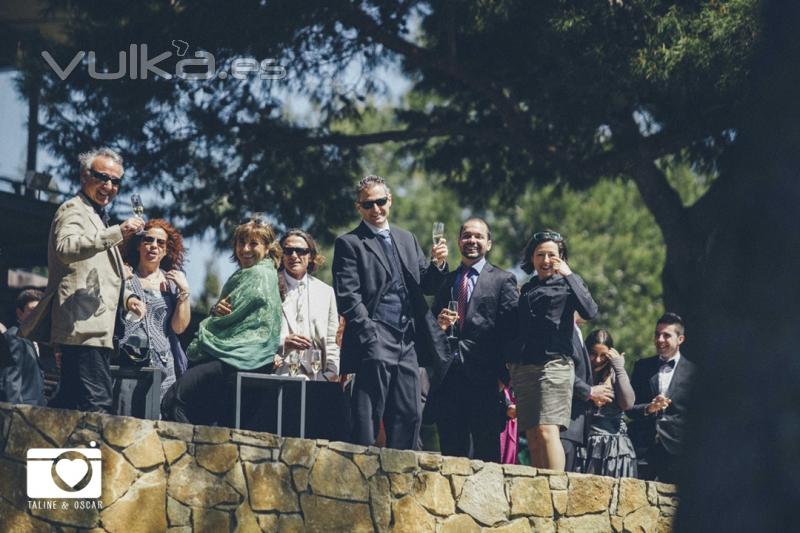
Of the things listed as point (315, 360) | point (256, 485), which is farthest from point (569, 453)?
point (256, 485)

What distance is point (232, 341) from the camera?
7770 mm

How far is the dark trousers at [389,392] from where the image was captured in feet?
25.1

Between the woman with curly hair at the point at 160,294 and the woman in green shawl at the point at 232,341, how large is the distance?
20 centimetres

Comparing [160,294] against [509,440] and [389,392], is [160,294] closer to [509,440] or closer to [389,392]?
[389,392]

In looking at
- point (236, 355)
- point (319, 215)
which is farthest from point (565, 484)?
point (319, 215)

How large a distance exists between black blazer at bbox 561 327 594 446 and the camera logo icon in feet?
9.99

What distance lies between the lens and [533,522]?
8086 millimetres

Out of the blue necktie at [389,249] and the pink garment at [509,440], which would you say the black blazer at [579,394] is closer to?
the pink garment at [509,440]

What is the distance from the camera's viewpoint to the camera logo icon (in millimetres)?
6770

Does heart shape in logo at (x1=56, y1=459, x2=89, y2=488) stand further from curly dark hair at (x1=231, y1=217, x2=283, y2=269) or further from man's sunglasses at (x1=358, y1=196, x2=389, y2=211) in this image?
man's sunglasses at (x1=358, y1=196, x2=389, y2=211)

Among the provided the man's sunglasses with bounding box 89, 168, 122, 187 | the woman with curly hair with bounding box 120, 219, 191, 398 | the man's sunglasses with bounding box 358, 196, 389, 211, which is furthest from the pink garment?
the man's sunglasses with bounding box 89, 168, 122, 187

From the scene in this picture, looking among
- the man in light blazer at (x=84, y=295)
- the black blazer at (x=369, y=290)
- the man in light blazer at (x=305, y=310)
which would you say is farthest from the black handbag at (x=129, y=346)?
the black blazer at (x=369, y=290)

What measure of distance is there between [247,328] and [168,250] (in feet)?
2.84

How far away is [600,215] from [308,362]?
28.9 metres
